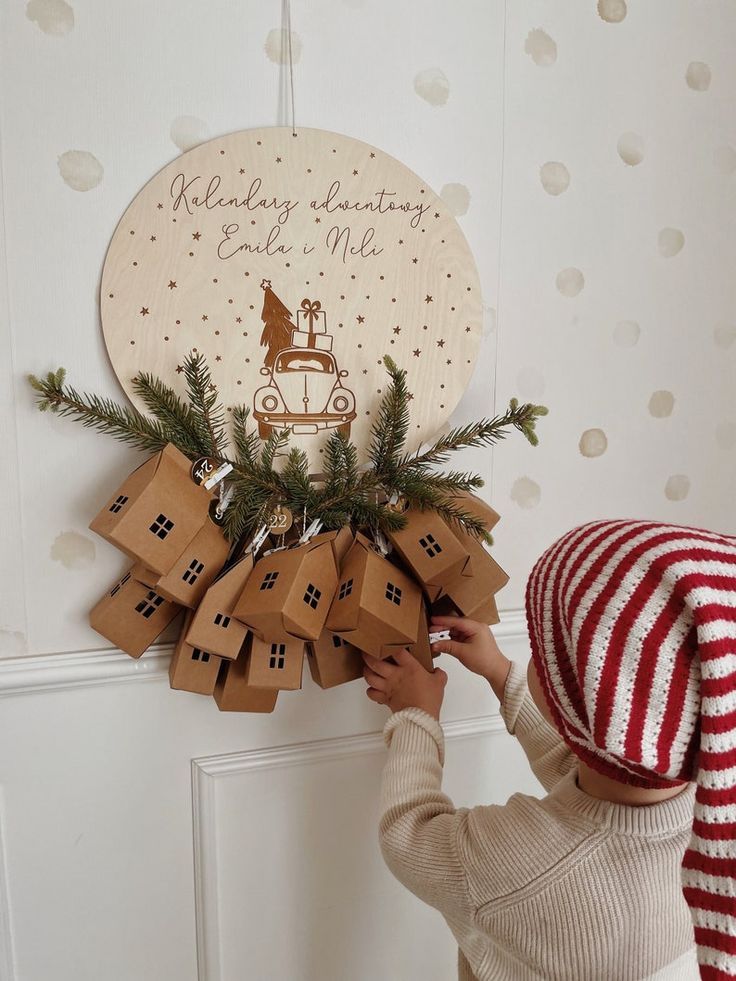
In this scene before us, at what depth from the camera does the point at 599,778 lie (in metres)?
0.79

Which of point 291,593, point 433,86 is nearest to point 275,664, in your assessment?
point 291,593

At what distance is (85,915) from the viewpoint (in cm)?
105

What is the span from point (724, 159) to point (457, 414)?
603 mm

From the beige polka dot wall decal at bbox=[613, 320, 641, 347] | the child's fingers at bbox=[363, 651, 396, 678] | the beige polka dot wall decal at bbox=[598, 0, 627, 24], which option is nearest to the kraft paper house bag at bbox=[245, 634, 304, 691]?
the child's fingers at bbox=[363, 651, 396, 678]

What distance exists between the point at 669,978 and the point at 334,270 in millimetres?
898

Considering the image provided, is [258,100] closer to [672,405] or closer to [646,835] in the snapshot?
[672,405]

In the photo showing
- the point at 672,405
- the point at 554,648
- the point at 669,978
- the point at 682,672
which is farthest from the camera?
the point at 672,405

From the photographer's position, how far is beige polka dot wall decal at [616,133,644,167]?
1.16 meters

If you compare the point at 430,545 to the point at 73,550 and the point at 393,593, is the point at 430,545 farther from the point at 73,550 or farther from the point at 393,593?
the point at 73,550

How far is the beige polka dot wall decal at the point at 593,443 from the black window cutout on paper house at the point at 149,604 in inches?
26.3

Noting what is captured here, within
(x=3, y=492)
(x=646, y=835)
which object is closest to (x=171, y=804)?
(x=3, y=492)

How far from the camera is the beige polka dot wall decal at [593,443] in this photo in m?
1.21

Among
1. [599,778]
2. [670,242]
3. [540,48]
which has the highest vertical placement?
[540,48]

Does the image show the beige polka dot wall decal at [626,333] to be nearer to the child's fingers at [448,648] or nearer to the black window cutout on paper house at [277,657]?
the child's fingers at [448,648]
